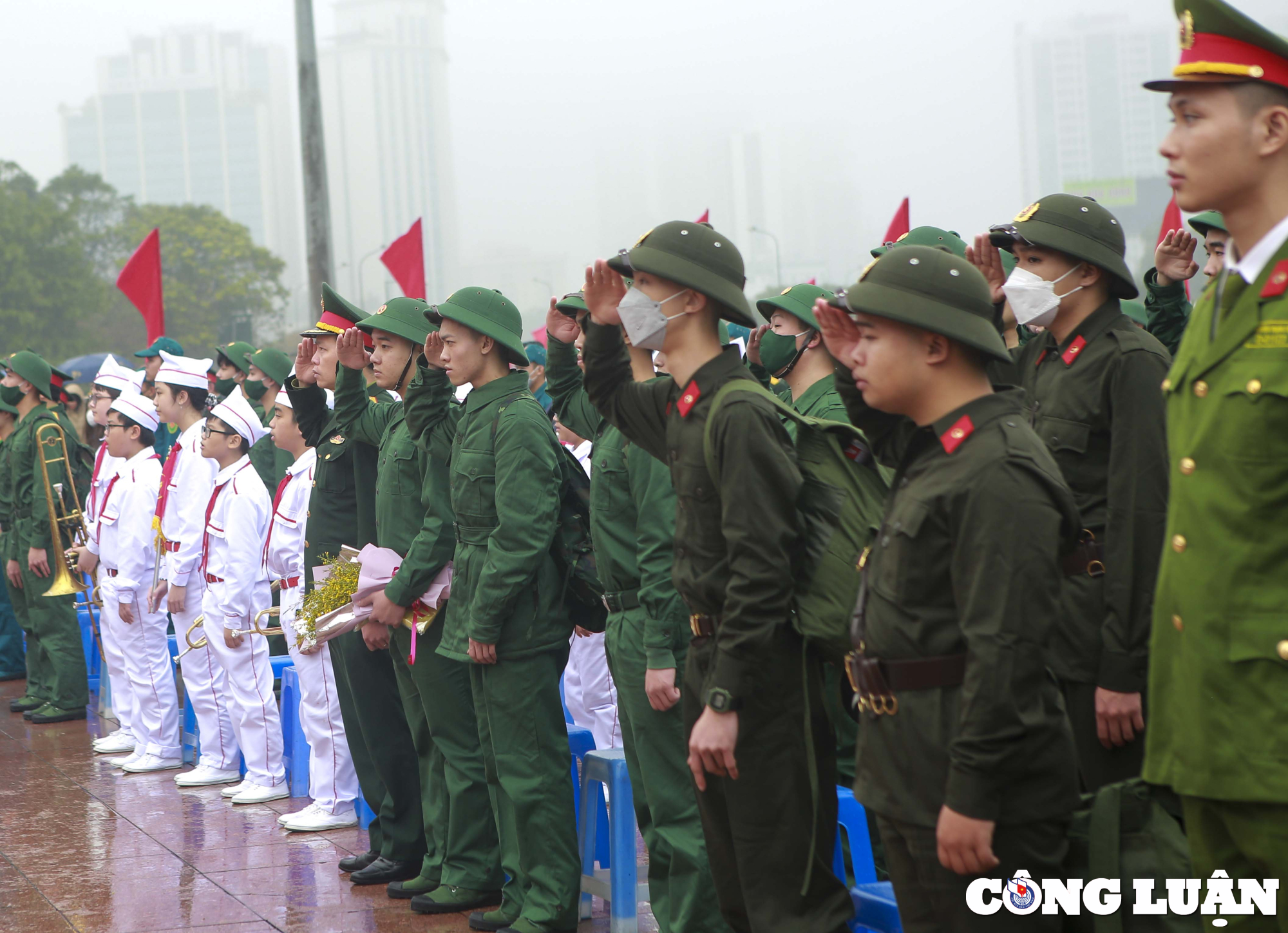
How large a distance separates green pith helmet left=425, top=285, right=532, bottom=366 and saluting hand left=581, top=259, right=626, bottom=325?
1232 mm

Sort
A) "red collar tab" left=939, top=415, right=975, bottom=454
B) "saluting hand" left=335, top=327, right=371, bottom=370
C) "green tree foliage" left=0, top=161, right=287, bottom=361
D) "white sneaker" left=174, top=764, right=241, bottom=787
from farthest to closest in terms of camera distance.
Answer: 1. "green tree foliage" left=0, top=161, right=287, bottom=361
2. "white sneaker" left=174, top=764, right=241, bottom=787
3. "saluting hand" left=335, top=327, right=371, bottom=370
4. "red collar tab" left=939, top=415, right=975, bottom=454

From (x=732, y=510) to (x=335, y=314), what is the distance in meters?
3.91

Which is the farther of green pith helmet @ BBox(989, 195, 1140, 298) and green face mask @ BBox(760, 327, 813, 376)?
green face mask @ BBox(760, 327, 813, 376)

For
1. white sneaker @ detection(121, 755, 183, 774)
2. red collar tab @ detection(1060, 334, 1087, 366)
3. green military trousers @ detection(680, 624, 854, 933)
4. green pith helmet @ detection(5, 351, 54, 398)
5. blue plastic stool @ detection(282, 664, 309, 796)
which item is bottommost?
white sneaker @ detection(121, 755, 183, 774)

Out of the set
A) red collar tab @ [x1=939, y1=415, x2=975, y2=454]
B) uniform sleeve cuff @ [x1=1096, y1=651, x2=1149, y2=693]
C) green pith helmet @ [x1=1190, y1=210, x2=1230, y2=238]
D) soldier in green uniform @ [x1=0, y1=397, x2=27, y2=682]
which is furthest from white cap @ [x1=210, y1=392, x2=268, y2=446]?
red collar tab @ [x1=939, y1=415, x2=975, y2=454]

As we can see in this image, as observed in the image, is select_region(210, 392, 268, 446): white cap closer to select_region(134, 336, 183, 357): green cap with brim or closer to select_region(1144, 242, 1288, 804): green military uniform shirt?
select_region(134, 336, 183, 357): green cap with brim

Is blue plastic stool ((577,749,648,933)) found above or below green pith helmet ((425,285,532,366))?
below

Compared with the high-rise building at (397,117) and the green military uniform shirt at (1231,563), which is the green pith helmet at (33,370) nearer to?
the green military uniform shirt at (1231,563)

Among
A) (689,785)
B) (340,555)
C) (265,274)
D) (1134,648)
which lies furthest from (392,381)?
(265,274)

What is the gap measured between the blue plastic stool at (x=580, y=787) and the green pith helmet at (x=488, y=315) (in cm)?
161

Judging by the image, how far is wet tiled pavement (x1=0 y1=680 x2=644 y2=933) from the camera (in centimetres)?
585

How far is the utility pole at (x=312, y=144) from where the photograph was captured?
49.4 ft

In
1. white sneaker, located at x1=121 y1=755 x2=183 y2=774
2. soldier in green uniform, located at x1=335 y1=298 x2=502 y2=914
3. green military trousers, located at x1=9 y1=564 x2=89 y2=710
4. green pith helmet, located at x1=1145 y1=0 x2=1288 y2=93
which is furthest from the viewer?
green military trousers, located at x1=9 y1=564 x2=89 y2=710

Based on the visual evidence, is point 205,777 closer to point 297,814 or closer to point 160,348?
point 297,814
